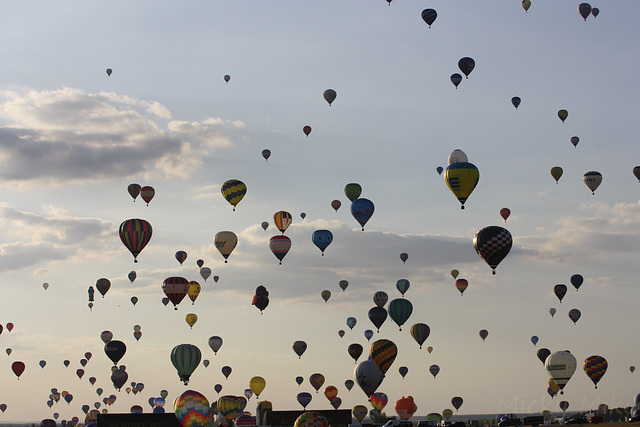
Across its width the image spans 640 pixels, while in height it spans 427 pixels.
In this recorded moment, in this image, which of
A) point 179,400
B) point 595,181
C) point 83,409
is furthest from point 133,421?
point 83,409

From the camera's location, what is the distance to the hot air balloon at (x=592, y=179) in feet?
300

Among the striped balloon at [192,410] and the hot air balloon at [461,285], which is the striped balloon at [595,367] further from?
the striped balloon at [192,410]

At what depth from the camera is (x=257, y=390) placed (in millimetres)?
101312

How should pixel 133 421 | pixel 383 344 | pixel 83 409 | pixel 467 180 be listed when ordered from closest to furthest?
pixel 133 421 → pixel 467 180 → pixel 383 344 → pixel 83 409

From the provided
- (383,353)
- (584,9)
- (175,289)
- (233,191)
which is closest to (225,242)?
(233,191)

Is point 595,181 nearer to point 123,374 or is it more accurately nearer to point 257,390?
point 257,390

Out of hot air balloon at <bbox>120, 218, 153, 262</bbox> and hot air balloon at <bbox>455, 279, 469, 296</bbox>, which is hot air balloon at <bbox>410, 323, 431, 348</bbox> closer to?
hot air balloon at <bbox>455, 279, 469, 296</bbox>

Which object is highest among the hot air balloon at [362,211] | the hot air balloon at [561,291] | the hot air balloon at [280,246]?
the hot air balloon at [362,211]

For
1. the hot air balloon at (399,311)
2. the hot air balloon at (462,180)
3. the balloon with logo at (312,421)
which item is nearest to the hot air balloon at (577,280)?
the hot air balloon at (399,311)

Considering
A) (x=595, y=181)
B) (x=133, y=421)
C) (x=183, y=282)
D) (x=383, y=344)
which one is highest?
(x=595, y=181)

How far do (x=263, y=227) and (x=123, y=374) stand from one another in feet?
69.5

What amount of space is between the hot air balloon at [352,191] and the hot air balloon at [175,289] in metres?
18.7

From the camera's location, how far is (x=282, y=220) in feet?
311

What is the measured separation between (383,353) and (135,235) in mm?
23360
